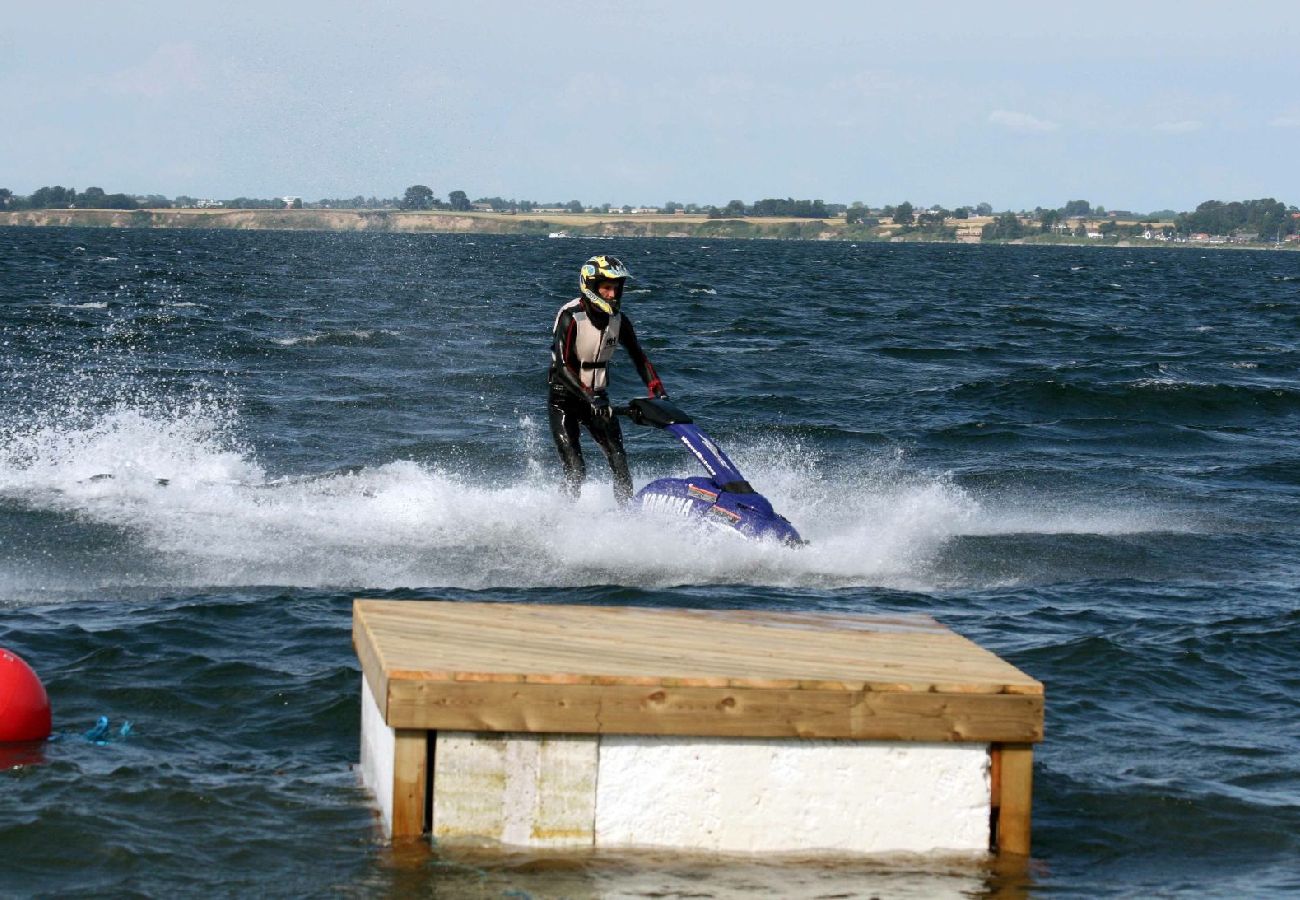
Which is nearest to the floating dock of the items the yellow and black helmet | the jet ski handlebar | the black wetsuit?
the jet ski handlebar

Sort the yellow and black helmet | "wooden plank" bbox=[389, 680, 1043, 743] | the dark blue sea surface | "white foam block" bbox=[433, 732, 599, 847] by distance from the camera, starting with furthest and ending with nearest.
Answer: the yellow and black helmet < the dark blue sea surface < "white foam block" bbox=[433, 732, 599, 847] < "wooden plank" bbox=[389, 680, 1043, 743]

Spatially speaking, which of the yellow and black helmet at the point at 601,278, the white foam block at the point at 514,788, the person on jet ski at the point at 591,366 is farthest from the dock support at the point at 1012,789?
the yellow and black helmet at the point at 601,278

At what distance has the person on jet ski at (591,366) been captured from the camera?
12.0 metres

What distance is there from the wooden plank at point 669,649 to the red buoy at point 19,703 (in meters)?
1.39

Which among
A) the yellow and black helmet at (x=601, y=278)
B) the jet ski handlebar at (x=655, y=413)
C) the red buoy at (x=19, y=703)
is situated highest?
the yellow and black helmet at (x=601, y=278)

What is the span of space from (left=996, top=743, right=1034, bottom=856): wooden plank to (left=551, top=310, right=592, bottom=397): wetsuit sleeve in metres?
6.36

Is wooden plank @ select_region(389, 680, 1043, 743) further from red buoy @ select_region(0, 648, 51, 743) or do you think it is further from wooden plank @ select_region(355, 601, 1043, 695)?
red buoy @ select_region(0, 648, 51, 743)

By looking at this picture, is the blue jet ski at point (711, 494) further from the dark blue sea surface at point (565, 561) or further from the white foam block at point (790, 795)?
the white foam block at point (790, 795)

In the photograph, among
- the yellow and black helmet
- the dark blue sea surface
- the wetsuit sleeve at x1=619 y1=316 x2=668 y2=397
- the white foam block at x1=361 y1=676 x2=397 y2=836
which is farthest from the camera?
the wetsuit sleeve at x1=619 y1=316 x2=668 y2=397

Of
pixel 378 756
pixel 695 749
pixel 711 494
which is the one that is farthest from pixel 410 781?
pixel 711 494

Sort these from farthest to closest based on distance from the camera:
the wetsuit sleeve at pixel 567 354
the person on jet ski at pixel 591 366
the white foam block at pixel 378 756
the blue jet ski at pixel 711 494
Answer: the wetsuit sleeve at pixel 567 354 < the person on jet ski at pixel 591 366 < the blue jet ski at pixel 711 494 < the white foam block at pixel 378 756

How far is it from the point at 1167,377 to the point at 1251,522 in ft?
42.3

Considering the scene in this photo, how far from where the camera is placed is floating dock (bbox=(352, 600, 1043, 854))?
5.83 m

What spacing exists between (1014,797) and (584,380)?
659 cm
